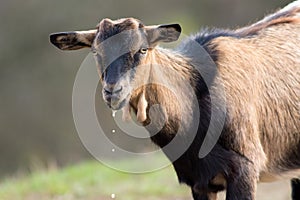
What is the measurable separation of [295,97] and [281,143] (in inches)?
16.9

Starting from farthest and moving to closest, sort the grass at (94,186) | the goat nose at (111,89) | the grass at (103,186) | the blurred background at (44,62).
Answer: the blurred background at (44,62) < the grass at (94,186) < the grass at (103,186) < the goat nose at (111,89)

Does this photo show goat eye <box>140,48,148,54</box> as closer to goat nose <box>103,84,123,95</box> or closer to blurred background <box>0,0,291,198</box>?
goat nose <box>103,84,123,95</box>

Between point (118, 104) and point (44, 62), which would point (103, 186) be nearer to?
point (118, 104)

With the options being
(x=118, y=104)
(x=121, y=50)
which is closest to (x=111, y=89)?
(x=118, y=104)

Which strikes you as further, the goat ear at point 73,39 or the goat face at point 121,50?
the goat ear at point 73,39

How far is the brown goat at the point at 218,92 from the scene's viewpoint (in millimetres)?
7414

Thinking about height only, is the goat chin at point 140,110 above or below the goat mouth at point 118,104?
below

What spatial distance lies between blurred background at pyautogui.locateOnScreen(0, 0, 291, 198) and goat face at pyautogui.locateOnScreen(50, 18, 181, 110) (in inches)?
572

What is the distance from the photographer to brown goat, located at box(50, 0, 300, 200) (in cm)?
741

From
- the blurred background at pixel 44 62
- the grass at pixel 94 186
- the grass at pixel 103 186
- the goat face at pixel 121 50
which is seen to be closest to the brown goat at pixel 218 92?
the goat face at pixel 121 50

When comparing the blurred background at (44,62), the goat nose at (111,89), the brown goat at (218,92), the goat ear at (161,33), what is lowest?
the blurred background at (44,62)

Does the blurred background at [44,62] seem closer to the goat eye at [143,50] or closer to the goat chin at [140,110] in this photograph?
the goat chin at [140,110]

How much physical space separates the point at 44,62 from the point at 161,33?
1725cm

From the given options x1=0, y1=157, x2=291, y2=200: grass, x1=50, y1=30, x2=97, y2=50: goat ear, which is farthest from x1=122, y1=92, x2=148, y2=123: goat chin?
x1=0, y1=157, x2=291, y2=200: grass
